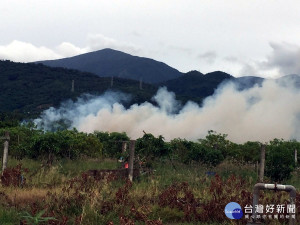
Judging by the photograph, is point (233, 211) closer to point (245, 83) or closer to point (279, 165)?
point (279, 165)

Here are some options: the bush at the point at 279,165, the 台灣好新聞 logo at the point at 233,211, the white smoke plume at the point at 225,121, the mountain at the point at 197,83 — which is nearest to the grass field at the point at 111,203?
the 台灣好新聞 logo at the point at 233,211

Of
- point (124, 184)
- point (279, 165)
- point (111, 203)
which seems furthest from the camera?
point (279, 165)

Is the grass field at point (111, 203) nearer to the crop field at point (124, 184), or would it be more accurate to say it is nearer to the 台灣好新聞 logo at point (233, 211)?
the crop field at point (124, 184)

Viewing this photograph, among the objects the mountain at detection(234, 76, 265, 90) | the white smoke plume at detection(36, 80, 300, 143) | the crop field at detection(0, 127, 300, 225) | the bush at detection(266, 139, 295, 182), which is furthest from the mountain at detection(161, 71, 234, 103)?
the bush at detection(266, 139, 295, 182)

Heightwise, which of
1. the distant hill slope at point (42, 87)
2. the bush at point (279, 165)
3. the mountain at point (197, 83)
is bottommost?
the bush at point (279, 165)

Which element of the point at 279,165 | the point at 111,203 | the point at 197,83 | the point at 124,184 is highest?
the point at 197,83

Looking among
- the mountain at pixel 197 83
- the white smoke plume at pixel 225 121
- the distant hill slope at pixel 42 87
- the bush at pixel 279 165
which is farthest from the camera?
the mountain at pixel 197 83

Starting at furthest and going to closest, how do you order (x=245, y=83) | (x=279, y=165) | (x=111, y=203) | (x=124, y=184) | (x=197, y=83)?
(x=245, y=83) < (x=197, y=83) < (x=279, y=165) < (x=124, y=184) < (x=111, y=203)

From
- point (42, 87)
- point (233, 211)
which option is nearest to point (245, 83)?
point (42, 87)
